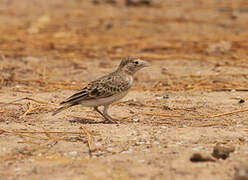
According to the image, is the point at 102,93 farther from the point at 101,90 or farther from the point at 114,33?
the point at 114,33

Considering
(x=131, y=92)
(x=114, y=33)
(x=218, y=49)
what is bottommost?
(x=131, y=92)

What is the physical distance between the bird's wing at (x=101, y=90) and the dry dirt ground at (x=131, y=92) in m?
0.33

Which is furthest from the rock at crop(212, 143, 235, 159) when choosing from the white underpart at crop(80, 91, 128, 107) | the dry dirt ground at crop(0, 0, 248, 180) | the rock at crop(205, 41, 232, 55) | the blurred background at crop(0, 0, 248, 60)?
the rock at crop(205, 41, 232, 55)

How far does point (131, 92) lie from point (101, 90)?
1.92 metres

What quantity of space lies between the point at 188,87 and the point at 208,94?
0.52 meters

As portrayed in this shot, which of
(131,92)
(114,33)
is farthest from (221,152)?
(114,33)

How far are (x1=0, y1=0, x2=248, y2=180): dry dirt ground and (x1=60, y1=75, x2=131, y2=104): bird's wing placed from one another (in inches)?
13.1

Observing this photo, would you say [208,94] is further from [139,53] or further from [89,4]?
[89,4]

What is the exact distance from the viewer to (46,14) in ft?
48.9

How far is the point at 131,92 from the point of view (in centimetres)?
757

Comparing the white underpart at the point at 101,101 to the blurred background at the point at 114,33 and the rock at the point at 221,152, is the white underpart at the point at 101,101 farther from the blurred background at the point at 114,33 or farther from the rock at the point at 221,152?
the blurred background at the point at 114,33

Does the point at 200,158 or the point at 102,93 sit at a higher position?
the point at 102,93

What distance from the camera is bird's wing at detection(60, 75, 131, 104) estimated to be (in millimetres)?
5652

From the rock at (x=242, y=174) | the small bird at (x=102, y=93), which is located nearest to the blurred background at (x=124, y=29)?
the small bird at (x=102, y=93)
